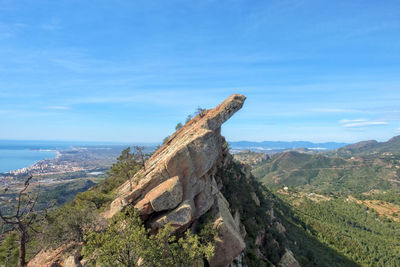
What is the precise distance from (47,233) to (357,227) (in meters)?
215

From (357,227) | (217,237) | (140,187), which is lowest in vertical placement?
(357,227)

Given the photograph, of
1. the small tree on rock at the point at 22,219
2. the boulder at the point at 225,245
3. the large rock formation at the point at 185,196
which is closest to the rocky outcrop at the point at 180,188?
the large rock formation at the point at 185,196

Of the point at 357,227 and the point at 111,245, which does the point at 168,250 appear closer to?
the point at 111,245

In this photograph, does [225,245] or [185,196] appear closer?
[225,245]

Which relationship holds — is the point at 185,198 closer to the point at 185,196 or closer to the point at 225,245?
the point at 185,196

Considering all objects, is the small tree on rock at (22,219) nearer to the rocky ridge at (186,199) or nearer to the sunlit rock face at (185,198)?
the sunlit rock face at (185,198)

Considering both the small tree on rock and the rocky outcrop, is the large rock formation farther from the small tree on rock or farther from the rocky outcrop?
the small tree on rock

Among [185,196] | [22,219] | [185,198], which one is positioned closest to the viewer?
[22,219]

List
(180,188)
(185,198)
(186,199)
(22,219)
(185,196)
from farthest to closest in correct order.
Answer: (185,196) → (185,198) → (186,199) → (180,188) → (22,219)

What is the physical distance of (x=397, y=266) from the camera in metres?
112

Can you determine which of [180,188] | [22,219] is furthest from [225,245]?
[22,219]

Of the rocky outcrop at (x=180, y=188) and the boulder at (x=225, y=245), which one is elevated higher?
the rocky outcrop at (x=180, y=188)

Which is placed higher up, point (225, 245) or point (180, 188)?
point (180, 188)

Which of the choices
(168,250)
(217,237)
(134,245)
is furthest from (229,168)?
(134,245)
